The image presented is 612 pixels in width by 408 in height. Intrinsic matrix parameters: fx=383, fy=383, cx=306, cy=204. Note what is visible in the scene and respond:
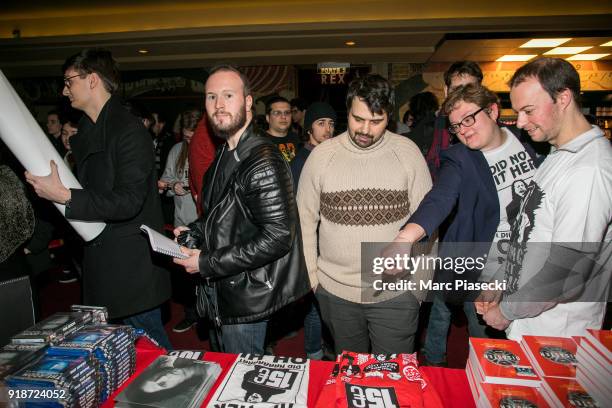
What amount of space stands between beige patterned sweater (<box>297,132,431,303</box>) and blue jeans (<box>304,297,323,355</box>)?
2.65 feet

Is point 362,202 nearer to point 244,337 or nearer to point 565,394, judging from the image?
point 244,337

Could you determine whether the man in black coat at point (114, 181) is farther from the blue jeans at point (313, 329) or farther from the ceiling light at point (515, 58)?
the ceiling light at point (515, 58)

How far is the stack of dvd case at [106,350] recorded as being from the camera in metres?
1.05

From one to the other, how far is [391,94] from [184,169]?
235 centimetres

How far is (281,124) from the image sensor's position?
3.38 meters

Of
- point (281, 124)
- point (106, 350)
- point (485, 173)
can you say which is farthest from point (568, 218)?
point (281, 124)

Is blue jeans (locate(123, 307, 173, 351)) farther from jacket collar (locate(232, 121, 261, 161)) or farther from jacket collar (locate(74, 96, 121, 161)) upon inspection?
jacket collar (locate(232, 121, 261, 161))

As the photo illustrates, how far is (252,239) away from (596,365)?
1.05 meters

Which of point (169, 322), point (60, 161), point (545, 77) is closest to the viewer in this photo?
point (545, 77)

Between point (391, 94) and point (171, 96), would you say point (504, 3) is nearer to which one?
point (391, 94)

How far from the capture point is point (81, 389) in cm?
98

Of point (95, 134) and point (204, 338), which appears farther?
point (204, 338)

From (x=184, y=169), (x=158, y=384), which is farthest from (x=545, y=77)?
(x=184, y=169)

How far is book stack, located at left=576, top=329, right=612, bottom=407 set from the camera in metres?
0.86
